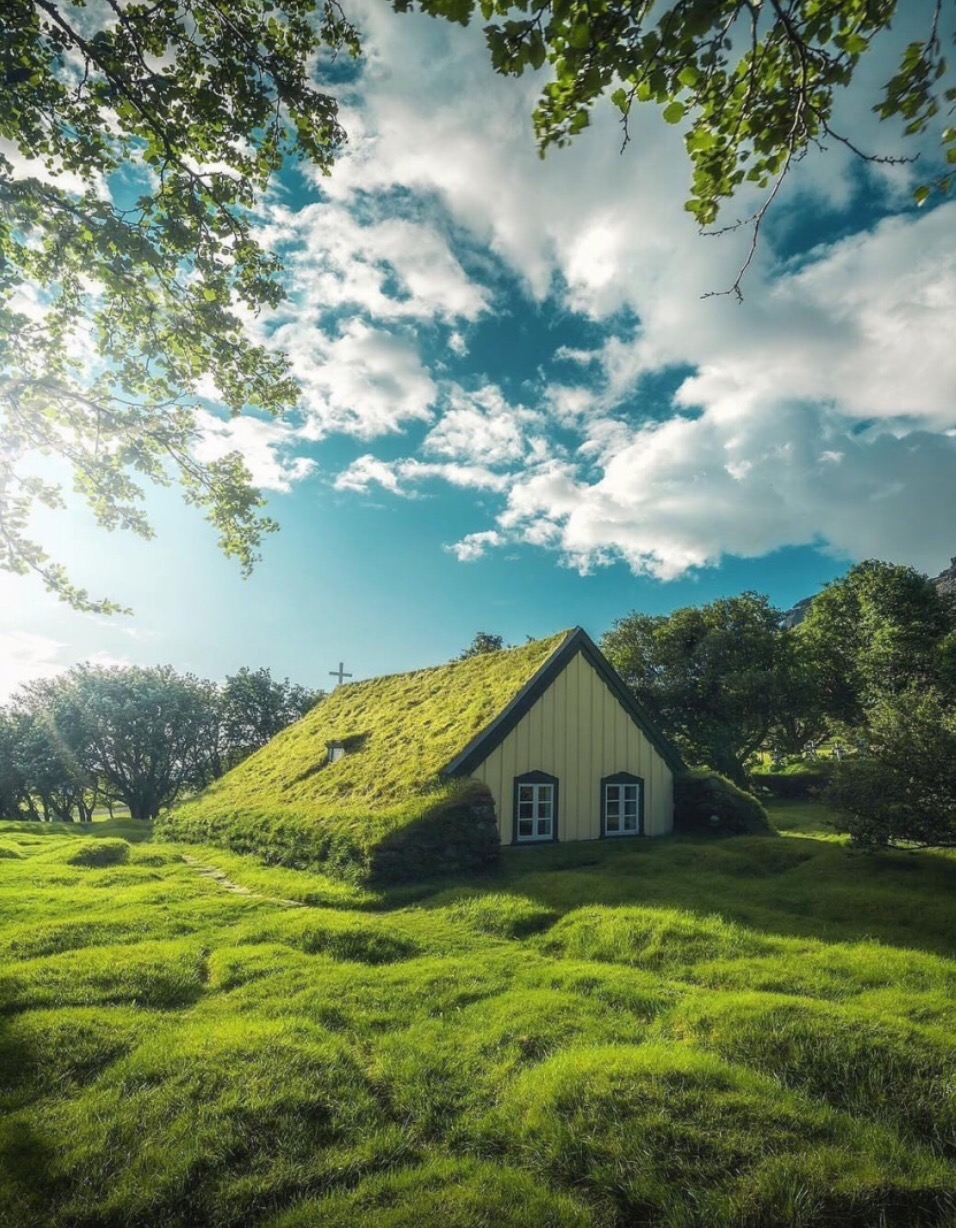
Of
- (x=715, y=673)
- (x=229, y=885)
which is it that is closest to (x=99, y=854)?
(x=229, y=885)

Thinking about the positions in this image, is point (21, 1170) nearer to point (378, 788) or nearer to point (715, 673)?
point (378, 788)

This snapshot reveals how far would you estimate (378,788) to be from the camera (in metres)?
17.5

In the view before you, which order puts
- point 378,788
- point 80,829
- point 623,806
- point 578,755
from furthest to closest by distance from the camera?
point 80,829 → point 623,806 → point 578,755 → point 378,788

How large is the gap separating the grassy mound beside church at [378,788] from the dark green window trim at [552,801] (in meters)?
2.10

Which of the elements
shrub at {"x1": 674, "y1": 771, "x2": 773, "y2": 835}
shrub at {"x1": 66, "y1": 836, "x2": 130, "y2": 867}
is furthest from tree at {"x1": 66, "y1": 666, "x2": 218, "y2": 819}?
shrub at {"x1": 674, "y1": 771, "x2": 773, "y2": 835}

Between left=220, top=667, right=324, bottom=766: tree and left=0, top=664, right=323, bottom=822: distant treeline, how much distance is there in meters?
0.11

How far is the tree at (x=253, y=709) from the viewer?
51.9 meters

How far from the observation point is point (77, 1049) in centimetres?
593

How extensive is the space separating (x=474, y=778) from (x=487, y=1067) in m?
11.1

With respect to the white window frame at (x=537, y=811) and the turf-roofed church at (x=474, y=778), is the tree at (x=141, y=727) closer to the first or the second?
the turf-roofed church at (x=474, y=778)

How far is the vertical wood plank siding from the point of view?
58.5ft

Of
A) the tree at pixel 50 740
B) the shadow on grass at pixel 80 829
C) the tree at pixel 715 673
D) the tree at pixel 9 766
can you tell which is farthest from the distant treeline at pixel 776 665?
the tree at pixel 9 766

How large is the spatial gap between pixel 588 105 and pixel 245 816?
73.7ft

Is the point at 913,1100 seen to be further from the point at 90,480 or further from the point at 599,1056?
the point at 90,480
